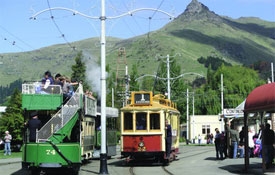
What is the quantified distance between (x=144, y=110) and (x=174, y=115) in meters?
3.97

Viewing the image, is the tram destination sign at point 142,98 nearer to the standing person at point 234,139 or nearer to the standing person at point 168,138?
the standing person at point 168,138

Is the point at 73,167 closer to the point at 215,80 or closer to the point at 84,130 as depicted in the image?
the point at 84,130

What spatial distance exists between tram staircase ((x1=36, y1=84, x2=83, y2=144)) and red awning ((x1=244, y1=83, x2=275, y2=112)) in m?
6.42

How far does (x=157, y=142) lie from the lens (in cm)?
2509

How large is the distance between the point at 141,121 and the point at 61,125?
675cm

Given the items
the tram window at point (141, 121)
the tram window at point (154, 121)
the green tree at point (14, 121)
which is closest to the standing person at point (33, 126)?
the tram window at point (141, 121)

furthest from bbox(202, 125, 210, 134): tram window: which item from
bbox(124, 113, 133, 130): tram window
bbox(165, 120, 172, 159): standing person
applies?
bbox(124, 113, 133, 130): tram window

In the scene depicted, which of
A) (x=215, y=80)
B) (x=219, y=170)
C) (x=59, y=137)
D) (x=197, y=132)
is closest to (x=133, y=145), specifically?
(x=219, y=170)

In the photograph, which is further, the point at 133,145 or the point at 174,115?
the point at 174,115

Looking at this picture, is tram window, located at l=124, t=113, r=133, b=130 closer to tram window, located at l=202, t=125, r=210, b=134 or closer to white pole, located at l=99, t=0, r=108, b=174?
white pole, located at l=99, t=0, r=108, b=174

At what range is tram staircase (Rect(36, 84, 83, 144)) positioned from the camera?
1908cm

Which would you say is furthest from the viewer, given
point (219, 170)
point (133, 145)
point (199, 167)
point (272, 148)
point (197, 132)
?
point (197, 132)

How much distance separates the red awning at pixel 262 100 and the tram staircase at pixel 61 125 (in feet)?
21.1

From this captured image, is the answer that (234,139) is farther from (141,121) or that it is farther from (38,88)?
(38,88)
